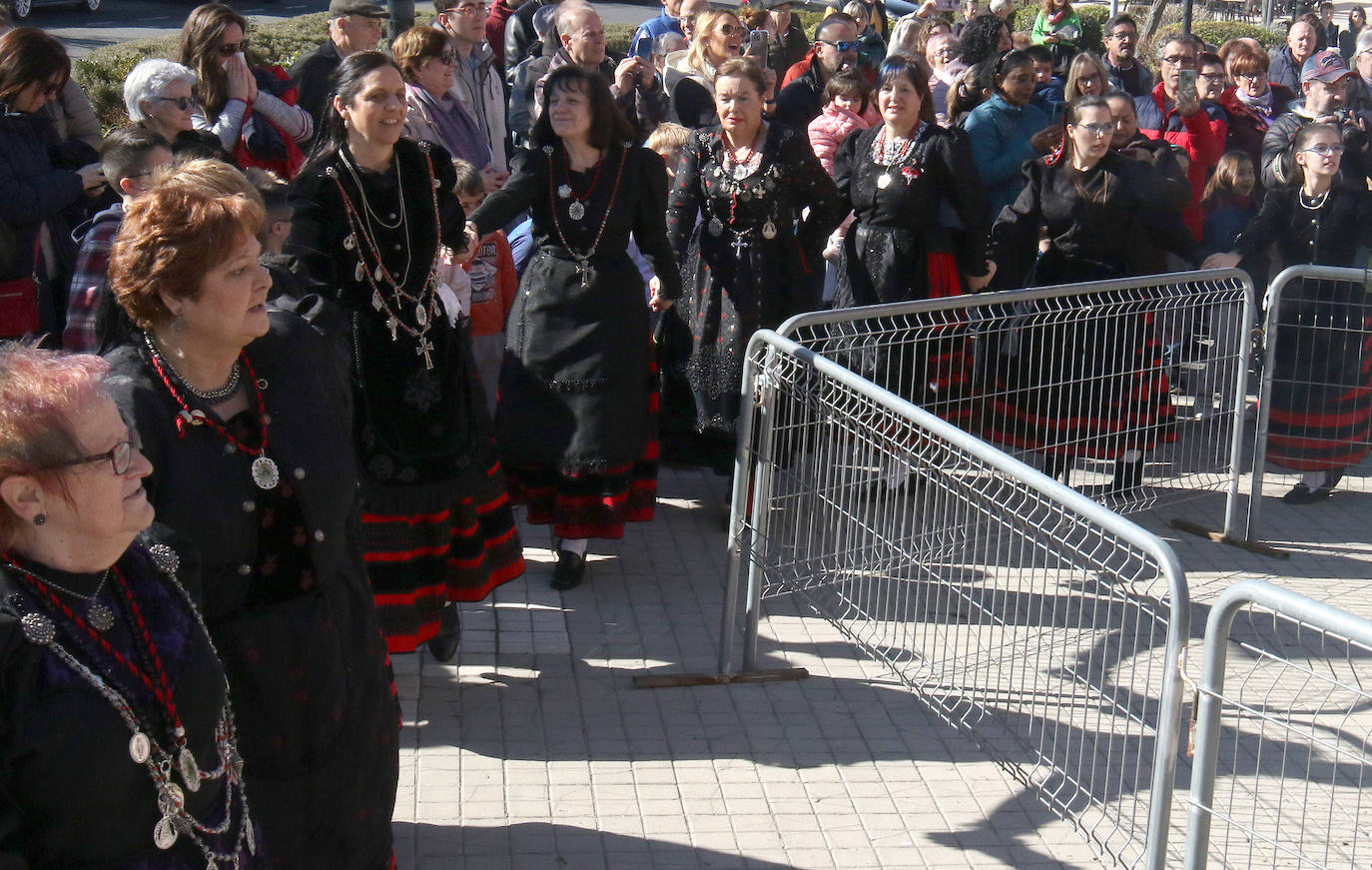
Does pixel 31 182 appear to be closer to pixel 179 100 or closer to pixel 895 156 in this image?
pixel 179 100

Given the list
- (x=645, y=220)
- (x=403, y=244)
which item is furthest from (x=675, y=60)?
(x=403, y=244)

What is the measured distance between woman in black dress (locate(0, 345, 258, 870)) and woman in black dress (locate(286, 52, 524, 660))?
7.06 feet

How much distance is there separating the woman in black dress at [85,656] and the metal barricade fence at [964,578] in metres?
1.76

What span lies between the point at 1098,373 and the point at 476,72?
3907mm

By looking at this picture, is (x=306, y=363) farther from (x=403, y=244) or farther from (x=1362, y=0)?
(x=1362, y=0)

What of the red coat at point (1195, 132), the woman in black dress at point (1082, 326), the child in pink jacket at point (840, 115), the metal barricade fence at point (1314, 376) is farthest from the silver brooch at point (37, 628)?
the red coat at point (1195, 132)

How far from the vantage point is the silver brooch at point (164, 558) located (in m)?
2.43

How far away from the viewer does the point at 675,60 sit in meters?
8.57

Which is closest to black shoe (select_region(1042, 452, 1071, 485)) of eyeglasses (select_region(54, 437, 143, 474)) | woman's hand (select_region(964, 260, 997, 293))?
woman's hand (select_region(964, 260, 997, 293))

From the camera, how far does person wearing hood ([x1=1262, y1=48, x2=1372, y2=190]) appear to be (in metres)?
7.23

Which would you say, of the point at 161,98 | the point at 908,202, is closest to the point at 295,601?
the point at 161,98

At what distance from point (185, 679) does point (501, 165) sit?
5.49 m

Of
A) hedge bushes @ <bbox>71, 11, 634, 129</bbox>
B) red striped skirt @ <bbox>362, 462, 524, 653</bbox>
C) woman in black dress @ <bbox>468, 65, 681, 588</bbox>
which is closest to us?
red striped skirt @ <bbox>362, 462, 524, 653</bbox>

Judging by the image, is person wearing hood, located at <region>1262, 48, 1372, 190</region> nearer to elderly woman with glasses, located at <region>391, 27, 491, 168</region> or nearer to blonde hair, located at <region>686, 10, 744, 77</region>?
blonde hair, located at <region>686, 10, 744, 77</region>
